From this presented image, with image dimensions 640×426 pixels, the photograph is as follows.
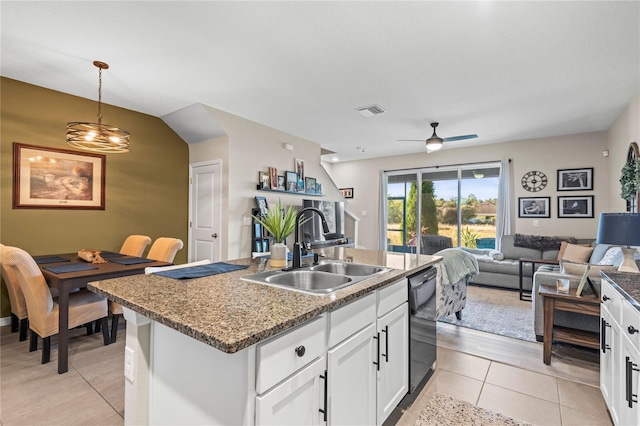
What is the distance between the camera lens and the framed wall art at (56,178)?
3.37 metres

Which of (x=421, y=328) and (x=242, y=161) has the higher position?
(x=242, y=161)

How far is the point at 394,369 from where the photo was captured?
69.3 inches

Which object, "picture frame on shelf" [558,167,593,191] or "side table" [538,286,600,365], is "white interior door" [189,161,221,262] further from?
"picture frame on shelf" [558,167,593,191]

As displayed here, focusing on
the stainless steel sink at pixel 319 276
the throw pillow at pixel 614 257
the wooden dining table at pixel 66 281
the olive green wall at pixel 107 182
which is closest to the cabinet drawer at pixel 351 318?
the stainless steel sink at pixel 319 276

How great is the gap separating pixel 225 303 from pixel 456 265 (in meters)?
2.52

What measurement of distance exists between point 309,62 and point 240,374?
273 centimetres

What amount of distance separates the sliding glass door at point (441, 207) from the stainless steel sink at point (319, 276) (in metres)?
4.63

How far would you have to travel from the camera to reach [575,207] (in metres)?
5.24

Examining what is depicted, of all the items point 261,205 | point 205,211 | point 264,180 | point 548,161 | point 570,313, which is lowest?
point 570,313

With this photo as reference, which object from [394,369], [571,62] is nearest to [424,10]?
[571,62]

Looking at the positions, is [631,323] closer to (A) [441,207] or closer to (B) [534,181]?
(B) [534,181]

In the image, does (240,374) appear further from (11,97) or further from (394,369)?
(11,97)

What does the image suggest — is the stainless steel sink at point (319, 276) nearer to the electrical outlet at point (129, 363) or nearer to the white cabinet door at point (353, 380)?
the white cabinet door at point (353, 380)

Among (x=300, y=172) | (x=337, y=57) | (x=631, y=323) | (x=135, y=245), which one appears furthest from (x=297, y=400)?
(x=300, y=172)
